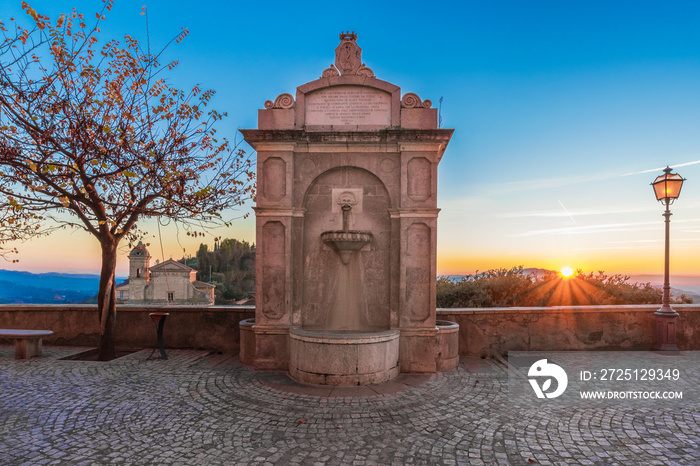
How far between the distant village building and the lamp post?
4923 cm

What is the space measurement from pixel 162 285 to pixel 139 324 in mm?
49564

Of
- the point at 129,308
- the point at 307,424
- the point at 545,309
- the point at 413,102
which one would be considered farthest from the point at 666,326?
the point at 129,308

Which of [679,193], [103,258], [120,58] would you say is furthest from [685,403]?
[120,58]

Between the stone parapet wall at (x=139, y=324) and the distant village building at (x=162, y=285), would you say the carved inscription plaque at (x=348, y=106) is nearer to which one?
the stone parapet wall at (x=139, y=324)

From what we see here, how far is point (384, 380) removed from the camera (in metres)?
6.26

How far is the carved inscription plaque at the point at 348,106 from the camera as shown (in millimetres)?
7266

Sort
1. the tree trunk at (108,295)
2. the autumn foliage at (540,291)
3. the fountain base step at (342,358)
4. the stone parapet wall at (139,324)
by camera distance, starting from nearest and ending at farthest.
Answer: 1. the fountain base step at (342,358)
2. the tree trunk at (108,295)
3. the stone parapet wall at (139,324)
4. the autumn foliage at (540,291)

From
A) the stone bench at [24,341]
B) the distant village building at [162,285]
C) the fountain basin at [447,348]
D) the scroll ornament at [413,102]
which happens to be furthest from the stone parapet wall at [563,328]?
the distant village building at [162,285]

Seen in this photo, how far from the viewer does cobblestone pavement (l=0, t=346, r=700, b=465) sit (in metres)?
3.85

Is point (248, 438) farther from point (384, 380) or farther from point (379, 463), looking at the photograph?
point (384, 380)

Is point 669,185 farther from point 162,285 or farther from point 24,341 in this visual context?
point 162,285

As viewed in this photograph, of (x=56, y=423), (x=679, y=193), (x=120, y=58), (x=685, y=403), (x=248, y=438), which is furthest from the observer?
(x=679, y=193)

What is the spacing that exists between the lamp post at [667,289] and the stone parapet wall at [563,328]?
0.23m

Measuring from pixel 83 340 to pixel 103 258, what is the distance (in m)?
2.50
